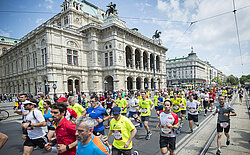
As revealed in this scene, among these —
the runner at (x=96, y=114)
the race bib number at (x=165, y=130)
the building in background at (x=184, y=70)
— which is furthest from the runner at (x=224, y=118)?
the building in background at (x=184, y=70)

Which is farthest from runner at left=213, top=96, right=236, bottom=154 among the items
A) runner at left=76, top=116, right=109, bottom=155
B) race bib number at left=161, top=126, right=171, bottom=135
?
runner at left=76, top=116, right=109, bottom=155

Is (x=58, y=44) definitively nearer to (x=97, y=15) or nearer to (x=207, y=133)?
(x=97, y=15)

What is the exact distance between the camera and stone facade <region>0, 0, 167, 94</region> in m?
23.5

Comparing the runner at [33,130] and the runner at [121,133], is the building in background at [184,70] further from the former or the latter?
the runner at [33,130]

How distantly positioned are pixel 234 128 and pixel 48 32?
1068 inches

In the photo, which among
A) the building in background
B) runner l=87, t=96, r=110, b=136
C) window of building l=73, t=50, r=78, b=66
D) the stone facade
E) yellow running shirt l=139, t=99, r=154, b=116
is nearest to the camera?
runner l=87, t=96, r=110, b=136

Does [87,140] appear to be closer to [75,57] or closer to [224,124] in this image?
[224,124]

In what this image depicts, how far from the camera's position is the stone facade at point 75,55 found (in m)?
23.5

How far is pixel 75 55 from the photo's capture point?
26.7 metres

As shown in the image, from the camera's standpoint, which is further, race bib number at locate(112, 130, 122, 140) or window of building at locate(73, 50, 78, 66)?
window of building at locate(73, 50, 78, 66)

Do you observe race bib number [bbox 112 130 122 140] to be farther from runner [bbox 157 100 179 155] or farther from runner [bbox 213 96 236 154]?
runner [bbox 213 96 236 154]

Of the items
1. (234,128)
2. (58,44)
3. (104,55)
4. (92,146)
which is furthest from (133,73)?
(92,146)

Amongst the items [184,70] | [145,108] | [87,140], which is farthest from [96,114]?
[184,70]

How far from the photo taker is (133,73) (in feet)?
107
